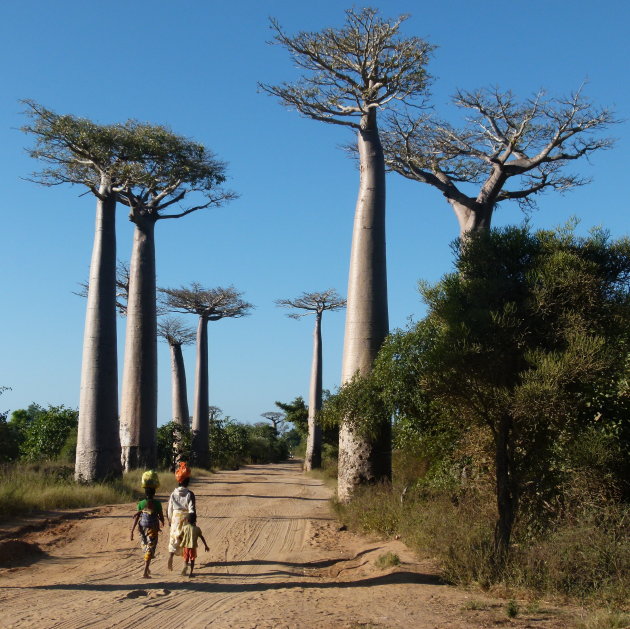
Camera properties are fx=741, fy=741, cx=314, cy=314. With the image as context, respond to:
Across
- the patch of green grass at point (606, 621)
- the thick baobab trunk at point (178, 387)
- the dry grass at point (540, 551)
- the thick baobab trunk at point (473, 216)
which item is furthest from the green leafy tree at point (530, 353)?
the thick baobab trunk at point (178, 387)

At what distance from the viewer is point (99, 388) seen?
43.0 ft

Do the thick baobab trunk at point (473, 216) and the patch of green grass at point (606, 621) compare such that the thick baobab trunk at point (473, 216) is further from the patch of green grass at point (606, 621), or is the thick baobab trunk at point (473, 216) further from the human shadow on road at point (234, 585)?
the patch of green grass at point (606, 621)

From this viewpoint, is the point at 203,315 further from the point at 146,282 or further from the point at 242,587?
the point at 242,587

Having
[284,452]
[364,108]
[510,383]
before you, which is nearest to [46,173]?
[364,108]

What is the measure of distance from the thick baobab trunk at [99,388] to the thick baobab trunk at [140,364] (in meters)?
2.41

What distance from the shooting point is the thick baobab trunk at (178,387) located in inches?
1061

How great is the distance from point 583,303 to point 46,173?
11849mm

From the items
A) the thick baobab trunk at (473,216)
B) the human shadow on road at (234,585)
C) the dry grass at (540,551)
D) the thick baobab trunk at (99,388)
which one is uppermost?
the thick baobab trunk at (473,216)

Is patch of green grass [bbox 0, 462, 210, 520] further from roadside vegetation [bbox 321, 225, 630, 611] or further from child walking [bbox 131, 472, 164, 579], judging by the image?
→ roadside vegetation [bbox 321, 225, 630, 611]

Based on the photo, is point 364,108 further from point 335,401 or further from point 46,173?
point 46,173

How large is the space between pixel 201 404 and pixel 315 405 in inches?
198

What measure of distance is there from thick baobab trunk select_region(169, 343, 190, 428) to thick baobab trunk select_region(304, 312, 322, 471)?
4.73 meters

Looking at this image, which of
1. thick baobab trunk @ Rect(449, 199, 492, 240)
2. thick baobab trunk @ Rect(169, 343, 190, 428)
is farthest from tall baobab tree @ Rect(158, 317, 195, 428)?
thick baobab trunk @ Rect(449, 199, 492, 240)

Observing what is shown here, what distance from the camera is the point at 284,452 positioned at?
51312mm
